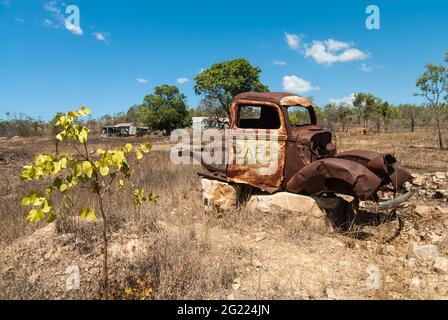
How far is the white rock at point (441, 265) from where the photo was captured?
3699 mm

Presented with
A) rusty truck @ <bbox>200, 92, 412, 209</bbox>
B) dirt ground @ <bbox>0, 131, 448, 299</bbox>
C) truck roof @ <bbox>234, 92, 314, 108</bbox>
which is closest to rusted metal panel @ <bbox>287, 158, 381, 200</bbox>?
rusty truck @ <bbox>200, 92, 412, 209</bbox>

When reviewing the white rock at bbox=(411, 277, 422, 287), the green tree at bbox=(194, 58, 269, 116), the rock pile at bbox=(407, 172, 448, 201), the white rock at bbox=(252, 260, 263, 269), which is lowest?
the white rock at bbox=(411, 277, 422, 287)

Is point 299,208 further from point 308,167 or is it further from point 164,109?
point 164,109

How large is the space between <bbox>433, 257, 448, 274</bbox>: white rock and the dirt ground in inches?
0.4

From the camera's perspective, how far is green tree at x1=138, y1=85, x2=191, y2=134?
1756 inches

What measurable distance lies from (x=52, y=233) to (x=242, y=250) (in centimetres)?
228

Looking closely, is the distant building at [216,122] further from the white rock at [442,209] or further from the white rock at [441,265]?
the white rock at [442,209]

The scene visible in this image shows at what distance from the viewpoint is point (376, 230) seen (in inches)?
198

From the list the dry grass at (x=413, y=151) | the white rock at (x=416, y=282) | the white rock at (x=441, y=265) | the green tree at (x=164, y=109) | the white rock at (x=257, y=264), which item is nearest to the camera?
the white rock at (x=416, y=282)

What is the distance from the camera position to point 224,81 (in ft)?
92.1

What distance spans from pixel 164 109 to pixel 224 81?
60.5ft

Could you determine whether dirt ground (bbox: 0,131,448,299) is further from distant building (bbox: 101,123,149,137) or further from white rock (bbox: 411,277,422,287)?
distant building (bbox: 101,123,149,137)

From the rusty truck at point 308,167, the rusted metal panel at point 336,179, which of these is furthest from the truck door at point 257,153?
the rusted metal panel at point 336,179

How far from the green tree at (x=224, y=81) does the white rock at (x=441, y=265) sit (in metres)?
24.4
